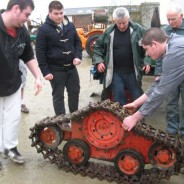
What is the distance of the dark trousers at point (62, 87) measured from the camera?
4930mm

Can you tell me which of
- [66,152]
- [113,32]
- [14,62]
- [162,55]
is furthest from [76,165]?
[113,32]

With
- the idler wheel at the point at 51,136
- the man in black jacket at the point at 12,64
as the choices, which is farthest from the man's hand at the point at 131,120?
the man in black jacket at the point at 12,64

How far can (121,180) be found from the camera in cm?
383

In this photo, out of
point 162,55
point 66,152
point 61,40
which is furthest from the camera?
point 61,40

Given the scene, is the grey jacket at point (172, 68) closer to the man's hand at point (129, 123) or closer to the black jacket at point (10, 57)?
the man's hand at point (129, 123)

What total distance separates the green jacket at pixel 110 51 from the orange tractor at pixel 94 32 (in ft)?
21.7

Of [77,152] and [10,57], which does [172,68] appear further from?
[10,57]

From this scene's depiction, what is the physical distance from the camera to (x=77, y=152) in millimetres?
3984

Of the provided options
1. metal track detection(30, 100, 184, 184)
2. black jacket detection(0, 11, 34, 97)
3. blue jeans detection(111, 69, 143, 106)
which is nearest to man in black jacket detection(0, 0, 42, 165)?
black jacket detection(0, 11, 34, 97)

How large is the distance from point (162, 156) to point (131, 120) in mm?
534

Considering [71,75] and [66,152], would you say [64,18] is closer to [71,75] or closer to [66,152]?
[71,75]

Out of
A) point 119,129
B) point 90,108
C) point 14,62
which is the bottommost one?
point 119,129

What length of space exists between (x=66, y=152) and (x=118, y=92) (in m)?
1.44

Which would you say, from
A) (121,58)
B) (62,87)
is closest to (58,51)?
(62,87)
